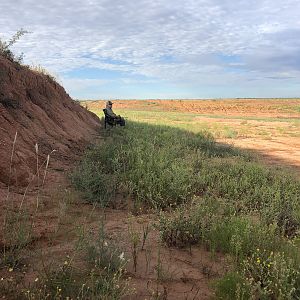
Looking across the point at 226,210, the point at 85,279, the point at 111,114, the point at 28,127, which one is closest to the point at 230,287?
the point at 85,279

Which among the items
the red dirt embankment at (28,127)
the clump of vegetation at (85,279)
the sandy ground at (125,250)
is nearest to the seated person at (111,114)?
the red dirt embankment at (28,127)

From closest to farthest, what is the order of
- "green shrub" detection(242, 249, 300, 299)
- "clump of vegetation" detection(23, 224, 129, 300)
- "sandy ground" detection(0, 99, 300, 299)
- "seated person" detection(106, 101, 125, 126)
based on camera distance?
1. "clump of vegetation" detection(23, 224, 129, 300)
2. "green shrub" detection(242, 249, 300, 299)
3. "sandy ground" detection(0, 99, 300, 299)
4. "seated person" detection(106, 101, 125, 126)

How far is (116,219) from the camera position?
205 inches

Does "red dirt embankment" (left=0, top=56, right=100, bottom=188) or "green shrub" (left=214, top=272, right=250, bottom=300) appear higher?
"red dirt embankment" (left=0, top=56, right=100, bottom=188)

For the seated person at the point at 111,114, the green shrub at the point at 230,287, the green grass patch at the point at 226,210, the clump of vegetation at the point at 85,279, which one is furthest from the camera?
the seated person at the point at 111,114

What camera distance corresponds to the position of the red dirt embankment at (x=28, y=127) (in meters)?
6.16

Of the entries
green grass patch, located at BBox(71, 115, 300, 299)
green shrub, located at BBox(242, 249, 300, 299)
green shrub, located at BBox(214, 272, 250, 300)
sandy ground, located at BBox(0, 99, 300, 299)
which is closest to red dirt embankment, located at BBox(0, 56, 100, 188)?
sandy ground, located at BBox(0, 99, 300, 299)

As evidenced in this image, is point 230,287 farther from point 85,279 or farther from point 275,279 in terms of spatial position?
point 85,279

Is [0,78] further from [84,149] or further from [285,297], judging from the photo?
[285,297]

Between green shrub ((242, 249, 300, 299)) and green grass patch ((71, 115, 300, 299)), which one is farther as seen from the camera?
green grass patch ((71, 115, 300, 299))

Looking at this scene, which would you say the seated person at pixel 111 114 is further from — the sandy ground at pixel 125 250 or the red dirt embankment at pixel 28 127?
the sandy ground at pixel 125 250

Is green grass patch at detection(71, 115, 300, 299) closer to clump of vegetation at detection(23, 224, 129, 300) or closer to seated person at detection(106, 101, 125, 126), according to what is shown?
clump of vegetation at detection(23, 224, 129, 300)

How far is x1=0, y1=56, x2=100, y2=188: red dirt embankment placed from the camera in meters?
6.16

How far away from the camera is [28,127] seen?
8.66 metres
